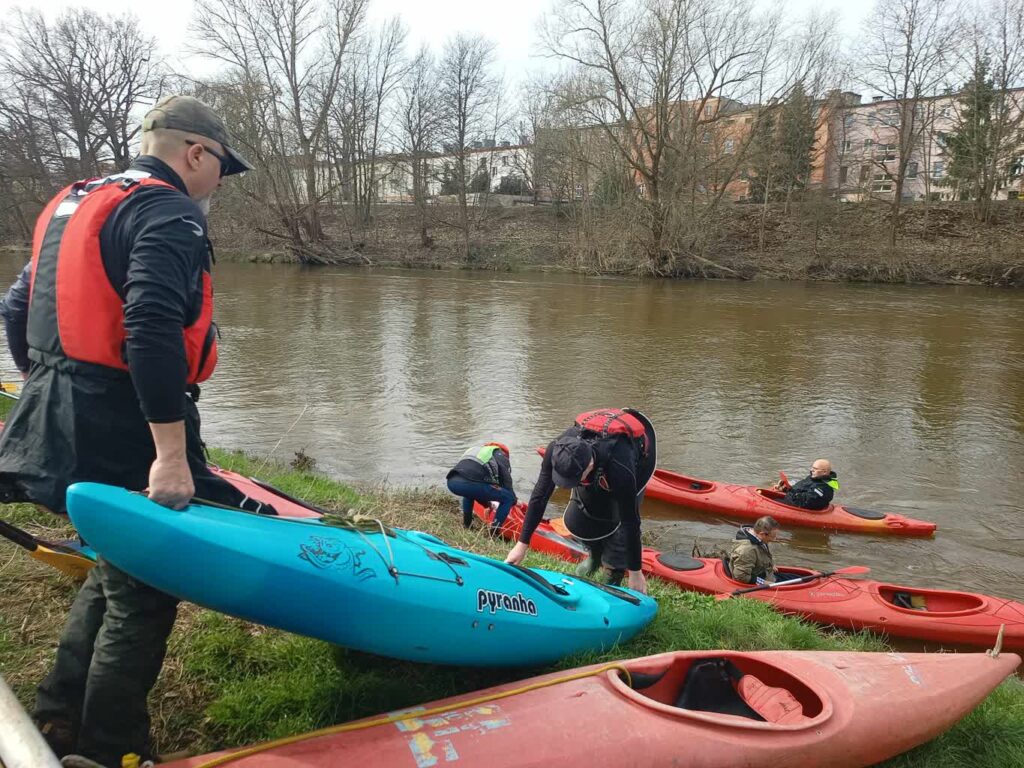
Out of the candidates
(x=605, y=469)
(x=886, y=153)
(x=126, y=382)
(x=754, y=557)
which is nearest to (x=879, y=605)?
(x=754, y=557)

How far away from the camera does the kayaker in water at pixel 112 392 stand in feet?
6.03

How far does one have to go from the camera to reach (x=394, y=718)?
2234mm

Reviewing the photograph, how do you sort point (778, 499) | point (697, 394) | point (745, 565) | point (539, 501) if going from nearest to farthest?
1. point (539, 501)
2. point (745, 565)
3. point (778, 499)
4. point (697, 394)

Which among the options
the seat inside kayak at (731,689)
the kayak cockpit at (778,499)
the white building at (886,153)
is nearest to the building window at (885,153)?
the white building at (886,153)

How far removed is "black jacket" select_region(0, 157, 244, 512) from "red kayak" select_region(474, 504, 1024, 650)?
12.1ft

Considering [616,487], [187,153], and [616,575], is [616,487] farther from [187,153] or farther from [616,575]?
[187,153]

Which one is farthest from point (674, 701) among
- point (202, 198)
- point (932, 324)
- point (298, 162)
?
point (298, 162)

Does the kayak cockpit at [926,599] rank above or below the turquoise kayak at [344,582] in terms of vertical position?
below

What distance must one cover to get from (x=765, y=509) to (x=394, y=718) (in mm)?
5735

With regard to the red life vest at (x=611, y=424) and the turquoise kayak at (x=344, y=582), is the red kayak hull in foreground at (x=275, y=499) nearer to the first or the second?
the turquoise kayak at (x=344, y=582)

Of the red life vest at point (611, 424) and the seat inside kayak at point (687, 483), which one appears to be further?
the seat inside kayak at point (687, 483)

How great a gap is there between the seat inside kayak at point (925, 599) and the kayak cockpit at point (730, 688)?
9.46ft

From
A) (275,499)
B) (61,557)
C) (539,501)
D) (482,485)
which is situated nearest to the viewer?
(61,557)

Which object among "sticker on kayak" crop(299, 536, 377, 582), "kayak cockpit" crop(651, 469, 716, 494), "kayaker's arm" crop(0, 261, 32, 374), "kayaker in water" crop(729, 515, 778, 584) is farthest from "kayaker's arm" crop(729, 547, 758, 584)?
"kayaker's arm" crop(0, 261, 32, 374)
